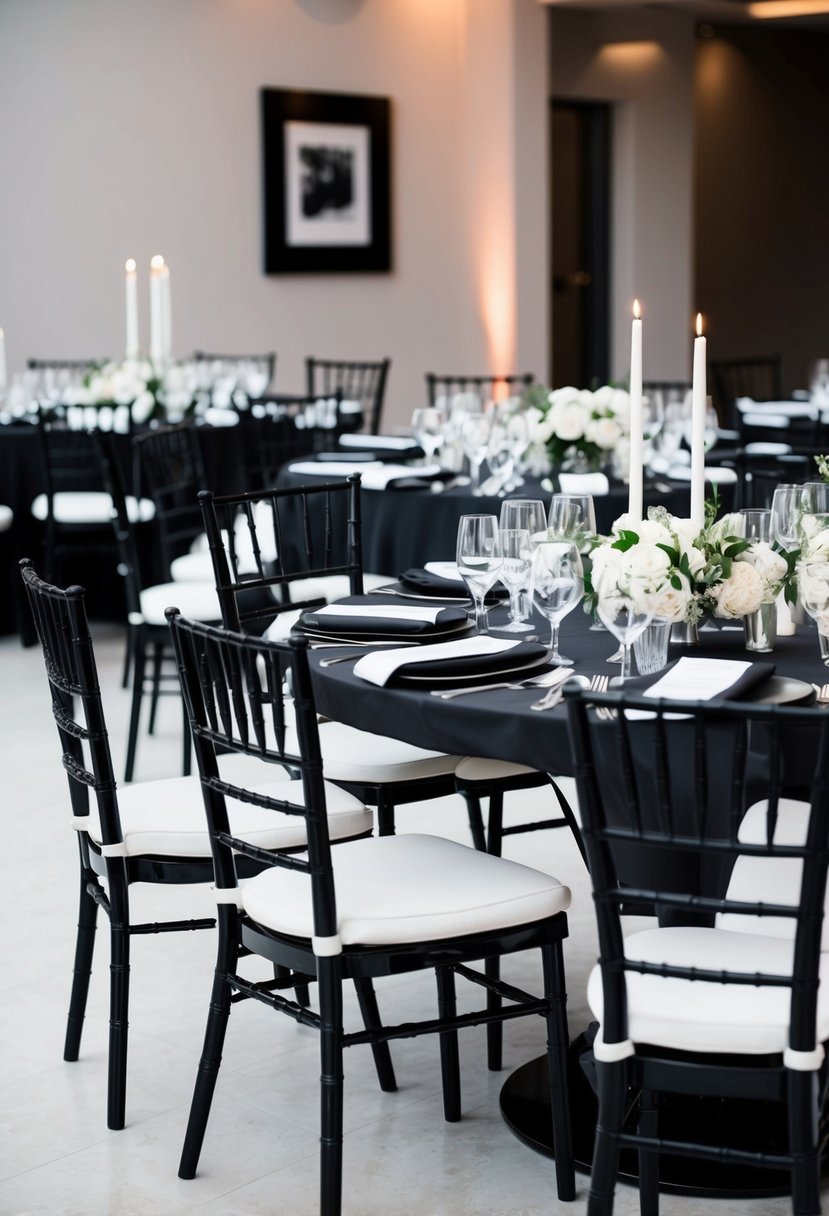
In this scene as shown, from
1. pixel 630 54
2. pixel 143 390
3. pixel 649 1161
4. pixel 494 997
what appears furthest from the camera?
pixel 630 54

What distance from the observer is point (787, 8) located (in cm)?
1080

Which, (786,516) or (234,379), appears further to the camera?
(234,379)

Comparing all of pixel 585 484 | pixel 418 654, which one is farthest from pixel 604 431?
pixel 418 654

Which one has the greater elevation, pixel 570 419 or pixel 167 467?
pixel 570 419

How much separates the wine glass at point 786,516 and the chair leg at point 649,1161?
42.6 inches

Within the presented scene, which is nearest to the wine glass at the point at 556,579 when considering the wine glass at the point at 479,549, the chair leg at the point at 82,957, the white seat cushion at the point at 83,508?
the wine glass at the point at 479,549

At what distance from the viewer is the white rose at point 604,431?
15.3 feet

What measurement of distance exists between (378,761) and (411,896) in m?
0.70

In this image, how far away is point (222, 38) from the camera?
30.3 ft

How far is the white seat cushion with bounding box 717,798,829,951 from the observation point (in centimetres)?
219

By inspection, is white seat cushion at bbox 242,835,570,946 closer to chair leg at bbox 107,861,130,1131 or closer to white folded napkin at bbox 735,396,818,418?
chair leg at bbox 107,861,130,1131

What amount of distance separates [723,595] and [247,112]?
7.59 metres

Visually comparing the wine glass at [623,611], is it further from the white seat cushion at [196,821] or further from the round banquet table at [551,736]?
the white seat cushion at [196,821]

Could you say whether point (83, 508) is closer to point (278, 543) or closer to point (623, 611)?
point (278, 543)
